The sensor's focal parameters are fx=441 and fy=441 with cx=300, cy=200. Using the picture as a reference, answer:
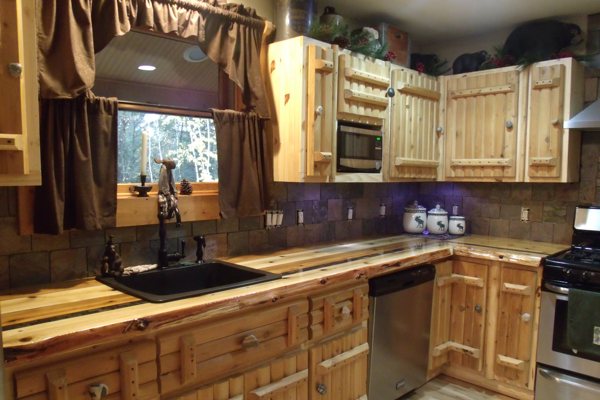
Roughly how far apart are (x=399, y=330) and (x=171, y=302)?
1.54 meters

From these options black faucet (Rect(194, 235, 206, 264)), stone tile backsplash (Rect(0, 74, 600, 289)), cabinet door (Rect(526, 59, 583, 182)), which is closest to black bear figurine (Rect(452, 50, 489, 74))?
cabinet door (Rect(526, 59, 583, 182))

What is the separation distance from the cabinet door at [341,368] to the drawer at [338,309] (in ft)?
0.25

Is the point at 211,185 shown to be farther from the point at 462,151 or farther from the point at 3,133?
the point at 462,151

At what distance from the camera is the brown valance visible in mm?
1813

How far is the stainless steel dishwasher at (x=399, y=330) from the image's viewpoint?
8.28ft

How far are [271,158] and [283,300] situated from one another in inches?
39.1

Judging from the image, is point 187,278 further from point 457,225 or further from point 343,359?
point 457,225

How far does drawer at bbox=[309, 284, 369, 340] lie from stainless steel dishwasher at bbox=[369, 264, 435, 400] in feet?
0.31

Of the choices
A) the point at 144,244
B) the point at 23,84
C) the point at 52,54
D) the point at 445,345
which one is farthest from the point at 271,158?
the point at 445,345

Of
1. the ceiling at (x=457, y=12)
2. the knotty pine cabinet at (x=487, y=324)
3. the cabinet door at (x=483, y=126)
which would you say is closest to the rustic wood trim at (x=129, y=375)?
the knotty pine cabinet at (x=487, y=324)

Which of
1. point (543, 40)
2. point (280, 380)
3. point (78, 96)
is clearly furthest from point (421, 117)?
point (78, 96)

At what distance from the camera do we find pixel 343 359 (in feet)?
7.66

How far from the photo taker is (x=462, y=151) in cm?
343

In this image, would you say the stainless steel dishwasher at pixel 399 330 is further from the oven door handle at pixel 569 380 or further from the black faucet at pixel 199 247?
the black faucet at pixel 199 247
